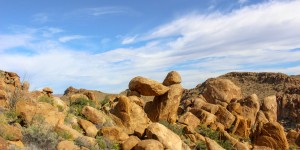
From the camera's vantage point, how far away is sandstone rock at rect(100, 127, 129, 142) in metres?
15.4

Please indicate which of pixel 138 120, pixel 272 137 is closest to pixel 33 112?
pixel 138 120

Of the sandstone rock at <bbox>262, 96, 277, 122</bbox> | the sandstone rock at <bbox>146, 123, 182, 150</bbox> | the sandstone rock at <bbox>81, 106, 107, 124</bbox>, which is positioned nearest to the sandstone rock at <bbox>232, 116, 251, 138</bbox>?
the sandstone rock at <bbox>262, 96, 277, 122</bbox>

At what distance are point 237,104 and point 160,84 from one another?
31.7 ft

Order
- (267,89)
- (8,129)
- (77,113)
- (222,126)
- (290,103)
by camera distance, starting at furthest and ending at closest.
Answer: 1. (267,89)
2. (290,103)
3. (222,126)
4. (77,113)
5. (8,129)

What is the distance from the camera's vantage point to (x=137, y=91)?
25172mm

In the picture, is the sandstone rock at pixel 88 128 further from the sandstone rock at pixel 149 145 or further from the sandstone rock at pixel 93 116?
the sandstone rock at pixel 149 145

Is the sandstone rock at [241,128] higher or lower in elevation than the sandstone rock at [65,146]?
lower

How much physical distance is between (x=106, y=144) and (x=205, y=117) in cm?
1388

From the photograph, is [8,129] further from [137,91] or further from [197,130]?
[197,130]

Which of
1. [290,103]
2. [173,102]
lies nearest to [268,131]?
[173,102]

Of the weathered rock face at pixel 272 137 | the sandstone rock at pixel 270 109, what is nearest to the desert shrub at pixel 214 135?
the weathered rock face at pixel 272 137

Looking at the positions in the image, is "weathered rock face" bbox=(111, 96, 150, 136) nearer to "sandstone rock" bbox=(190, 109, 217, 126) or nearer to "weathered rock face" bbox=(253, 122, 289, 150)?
"sandstone rock" bbox=(190, 109, 217, 126)

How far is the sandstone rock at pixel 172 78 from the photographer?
25266 millimetres

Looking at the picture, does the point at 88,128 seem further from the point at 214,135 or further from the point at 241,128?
the point at 241,128
